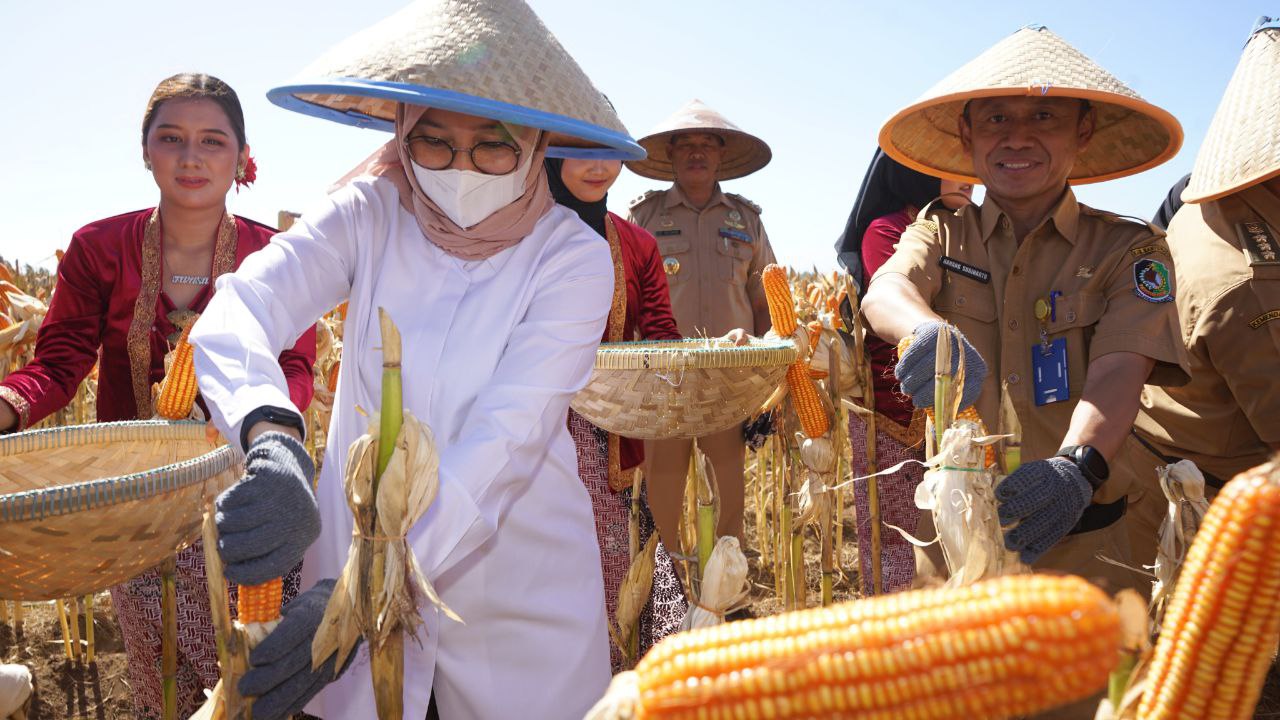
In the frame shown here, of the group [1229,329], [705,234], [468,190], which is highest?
[468,190]

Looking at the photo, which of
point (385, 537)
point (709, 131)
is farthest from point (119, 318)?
point (709, 131)

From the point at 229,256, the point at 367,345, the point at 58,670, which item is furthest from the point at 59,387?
the point at 58,670

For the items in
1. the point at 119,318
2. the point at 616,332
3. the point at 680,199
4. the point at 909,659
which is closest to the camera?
the point at 909,659

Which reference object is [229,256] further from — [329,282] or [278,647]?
[278,647]

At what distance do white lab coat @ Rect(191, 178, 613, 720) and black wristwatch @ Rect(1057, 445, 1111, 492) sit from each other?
47.5 inches

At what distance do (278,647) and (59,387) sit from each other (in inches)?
80.6

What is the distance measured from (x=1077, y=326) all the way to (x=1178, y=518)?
0.69m

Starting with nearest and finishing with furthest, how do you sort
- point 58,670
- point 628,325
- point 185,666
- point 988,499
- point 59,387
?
1. point 988,499
2. point 59,387
3. point 185,666
4. point 628,325
5. point 58,670

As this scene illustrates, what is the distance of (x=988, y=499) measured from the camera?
1.64 metres

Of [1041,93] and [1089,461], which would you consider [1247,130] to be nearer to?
[1041,93]

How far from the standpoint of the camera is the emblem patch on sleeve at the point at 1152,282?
2.35m

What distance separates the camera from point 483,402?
179cm

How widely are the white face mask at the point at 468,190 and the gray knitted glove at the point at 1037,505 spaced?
134 cm

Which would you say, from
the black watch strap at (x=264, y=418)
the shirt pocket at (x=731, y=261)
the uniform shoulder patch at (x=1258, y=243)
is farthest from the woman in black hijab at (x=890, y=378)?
the black watch strap at (x=264, y=418)
